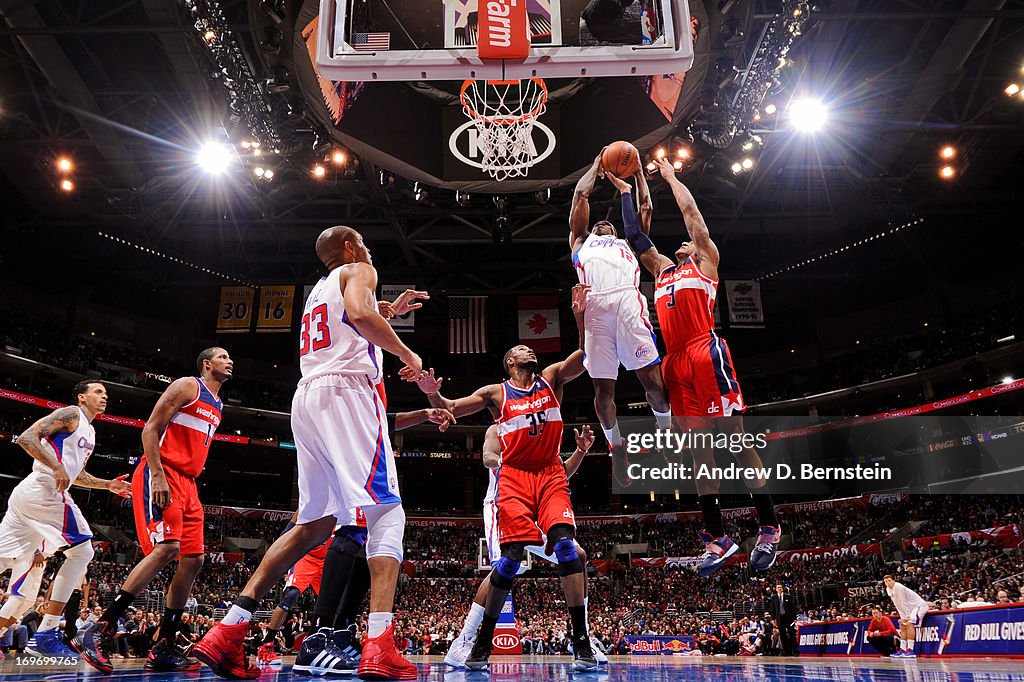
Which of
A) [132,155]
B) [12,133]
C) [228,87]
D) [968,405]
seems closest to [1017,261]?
[968,405]

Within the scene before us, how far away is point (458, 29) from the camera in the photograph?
5.52 m

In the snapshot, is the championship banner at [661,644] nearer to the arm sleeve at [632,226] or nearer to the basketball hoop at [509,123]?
the basketball hoop at [509,123]

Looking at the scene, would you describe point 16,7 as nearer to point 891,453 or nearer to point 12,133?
point 12,133

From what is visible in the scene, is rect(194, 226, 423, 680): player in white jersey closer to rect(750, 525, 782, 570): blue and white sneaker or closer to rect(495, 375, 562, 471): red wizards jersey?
rect(495, 375, 562, 471): red wizards jersey

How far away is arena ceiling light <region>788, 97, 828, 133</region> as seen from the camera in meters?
14.8

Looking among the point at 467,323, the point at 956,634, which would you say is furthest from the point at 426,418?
the point at 467,323

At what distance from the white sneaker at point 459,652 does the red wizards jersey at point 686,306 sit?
9.05 feet

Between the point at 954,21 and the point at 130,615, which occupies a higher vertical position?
the point at 954,21

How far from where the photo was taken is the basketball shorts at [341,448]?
3.51 metres

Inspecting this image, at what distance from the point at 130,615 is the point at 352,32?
45.5 ft

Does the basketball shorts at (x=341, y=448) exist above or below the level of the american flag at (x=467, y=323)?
below

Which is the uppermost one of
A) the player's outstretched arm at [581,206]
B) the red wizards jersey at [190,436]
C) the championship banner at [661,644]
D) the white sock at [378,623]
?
the player's outstretched arm at [581,206]

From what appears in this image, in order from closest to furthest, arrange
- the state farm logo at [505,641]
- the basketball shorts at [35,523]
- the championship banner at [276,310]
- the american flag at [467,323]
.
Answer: the basketball shorts at [35,523], the state farm logo at [505,641], the american flag at [467,323], the championship banner at [276,310]

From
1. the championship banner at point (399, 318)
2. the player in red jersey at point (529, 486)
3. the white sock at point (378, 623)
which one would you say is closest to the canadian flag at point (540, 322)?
the championship banner at point (399, 318)
